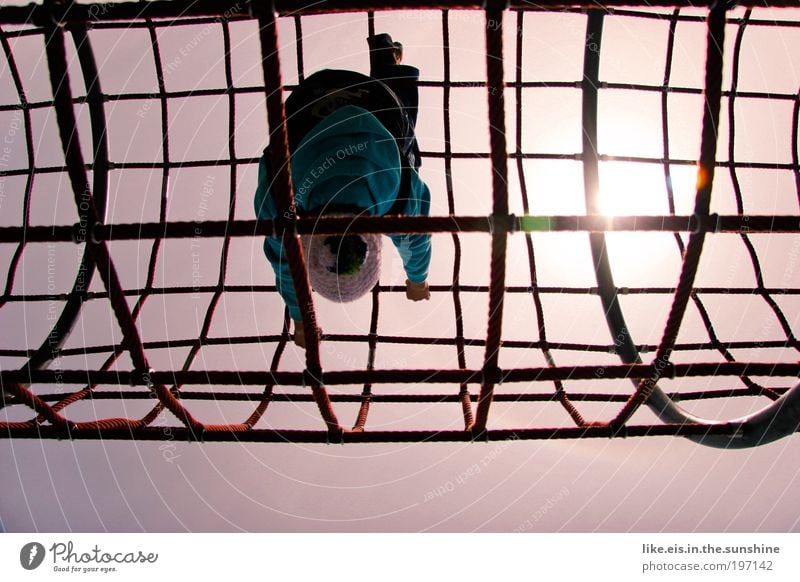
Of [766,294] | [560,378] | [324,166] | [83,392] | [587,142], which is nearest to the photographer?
[560,378]

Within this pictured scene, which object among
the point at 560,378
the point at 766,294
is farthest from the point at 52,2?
the point at 766,294

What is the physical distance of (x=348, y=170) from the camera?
1.47 m

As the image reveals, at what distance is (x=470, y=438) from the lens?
154 centimetres

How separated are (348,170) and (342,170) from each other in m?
0.02

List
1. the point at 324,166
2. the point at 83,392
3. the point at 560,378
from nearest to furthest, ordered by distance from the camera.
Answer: the point at 560,378 → the point at 324,166 → the point at 83,392

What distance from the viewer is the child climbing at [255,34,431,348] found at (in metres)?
1.38

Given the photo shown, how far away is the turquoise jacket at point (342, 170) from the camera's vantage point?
56.2 inches

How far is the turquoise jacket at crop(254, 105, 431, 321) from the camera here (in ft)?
4.68

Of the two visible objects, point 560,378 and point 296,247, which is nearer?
point 296,247

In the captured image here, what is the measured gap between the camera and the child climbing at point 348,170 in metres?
1.38

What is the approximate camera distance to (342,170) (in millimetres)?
1467

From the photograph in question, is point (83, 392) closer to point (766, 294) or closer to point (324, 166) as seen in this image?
point (324, 166)
